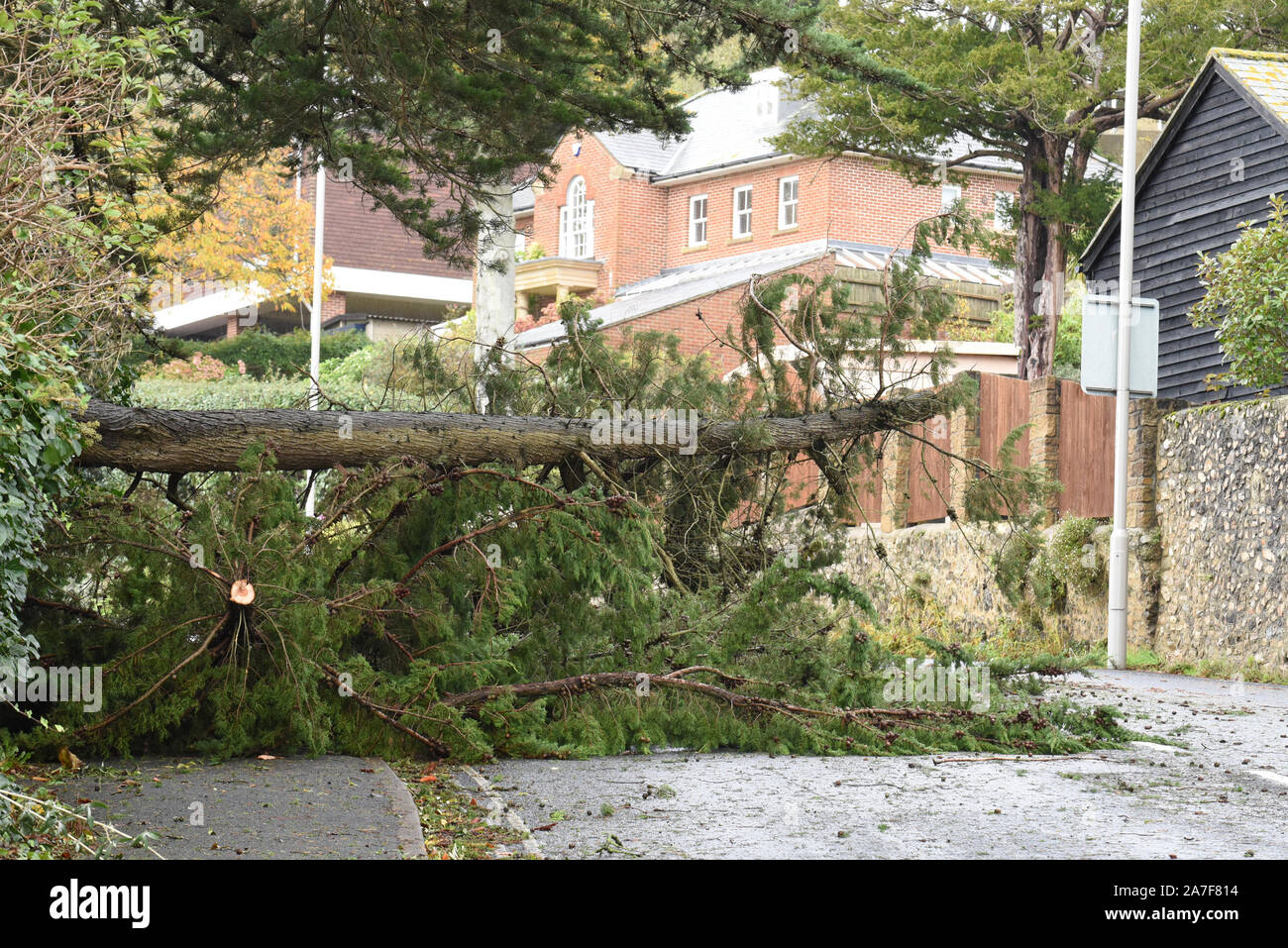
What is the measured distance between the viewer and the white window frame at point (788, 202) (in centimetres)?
3928

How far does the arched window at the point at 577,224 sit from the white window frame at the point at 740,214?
191 inches

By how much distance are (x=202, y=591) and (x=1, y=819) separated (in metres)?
3.13

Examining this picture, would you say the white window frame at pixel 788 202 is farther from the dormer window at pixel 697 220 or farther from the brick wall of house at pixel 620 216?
the brick wall of house at pixel 620 216

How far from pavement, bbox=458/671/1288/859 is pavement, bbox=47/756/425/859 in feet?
1.87

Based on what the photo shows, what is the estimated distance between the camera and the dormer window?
4212 centimetres

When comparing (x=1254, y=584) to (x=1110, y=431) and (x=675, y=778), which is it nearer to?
(x=1110, y=431)

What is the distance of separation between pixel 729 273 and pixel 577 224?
9.31 meters

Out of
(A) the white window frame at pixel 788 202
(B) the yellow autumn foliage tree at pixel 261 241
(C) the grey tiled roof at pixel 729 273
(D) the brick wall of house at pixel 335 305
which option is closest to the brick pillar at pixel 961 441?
(C) the grey tiled roof at pixel 729 273

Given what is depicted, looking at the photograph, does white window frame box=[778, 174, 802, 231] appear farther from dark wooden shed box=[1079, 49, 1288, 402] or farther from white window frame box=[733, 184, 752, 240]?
dark wooden shed box=[1079, 49, 1288, 402]

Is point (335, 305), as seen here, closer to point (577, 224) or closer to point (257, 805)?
point (577, 224)

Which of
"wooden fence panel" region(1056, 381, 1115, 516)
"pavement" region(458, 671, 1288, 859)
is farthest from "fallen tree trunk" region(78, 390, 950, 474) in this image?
"wooden fence panel" region(1056, 381, 1115, 516)

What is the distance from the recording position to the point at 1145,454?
16859 millimetres
